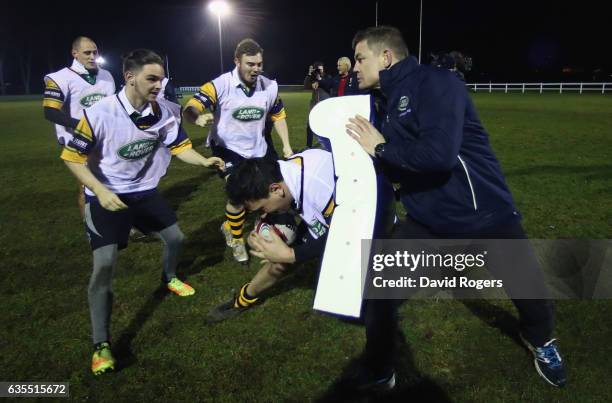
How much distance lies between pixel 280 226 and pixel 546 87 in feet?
144

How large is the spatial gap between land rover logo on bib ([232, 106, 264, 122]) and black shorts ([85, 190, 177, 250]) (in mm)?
1766

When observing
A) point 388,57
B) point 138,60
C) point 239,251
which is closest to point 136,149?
point 138,60

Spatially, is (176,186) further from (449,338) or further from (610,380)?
(610,380)

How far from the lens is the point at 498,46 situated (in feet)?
187

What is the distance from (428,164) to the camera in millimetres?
2178

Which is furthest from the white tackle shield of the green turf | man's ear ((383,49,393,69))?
the green turf

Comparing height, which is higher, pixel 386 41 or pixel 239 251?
pixel 386 41

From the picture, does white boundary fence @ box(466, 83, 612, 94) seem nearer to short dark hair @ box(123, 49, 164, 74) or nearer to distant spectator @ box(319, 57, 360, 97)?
distant spectator @ box(319, 57, 360, 97)

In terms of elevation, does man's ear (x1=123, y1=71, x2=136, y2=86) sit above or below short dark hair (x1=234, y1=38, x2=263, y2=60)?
below

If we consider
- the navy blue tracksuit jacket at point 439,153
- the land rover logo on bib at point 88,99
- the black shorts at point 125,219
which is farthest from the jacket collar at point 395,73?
the land rover logo on bib at point 88,99

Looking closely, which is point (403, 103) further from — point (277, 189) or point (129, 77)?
point (129, 77)

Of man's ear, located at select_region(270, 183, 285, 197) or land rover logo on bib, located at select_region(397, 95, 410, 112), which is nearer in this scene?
land rover logo on bib, located at select_region(397, 95, 410, 112)

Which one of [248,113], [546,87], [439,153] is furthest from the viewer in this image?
[546,87]

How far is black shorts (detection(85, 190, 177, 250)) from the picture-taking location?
3.25 m
